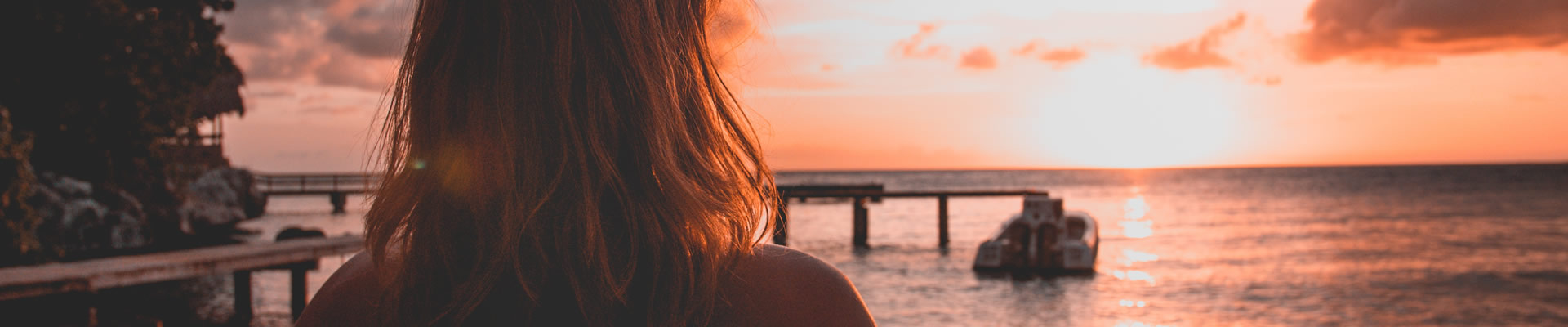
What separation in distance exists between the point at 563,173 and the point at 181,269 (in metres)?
9.09

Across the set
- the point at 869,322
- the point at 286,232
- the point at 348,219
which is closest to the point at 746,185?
the point at 869,322

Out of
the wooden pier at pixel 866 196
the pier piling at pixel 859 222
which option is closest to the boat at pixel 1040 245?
the wooden pier at pixel 866 196

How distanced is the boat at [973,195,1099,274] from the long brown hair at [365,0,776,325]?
20569 millimetres

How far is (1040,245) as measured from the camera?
21.5m

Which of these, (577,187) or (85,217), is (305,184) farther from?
(577,187)

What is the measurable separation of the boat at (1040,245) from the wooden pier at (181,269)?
14.3 m

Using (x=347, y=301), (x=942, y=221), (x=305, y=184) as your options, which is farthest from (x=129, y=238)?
(x=305, y=184)

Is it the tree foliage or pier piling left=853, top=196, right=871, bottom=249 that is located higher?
the tree foliage

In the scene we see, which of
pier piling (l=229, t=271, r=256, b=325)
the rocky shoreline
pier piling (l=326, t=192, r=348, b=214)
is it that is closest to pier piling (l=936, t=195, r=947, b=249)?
the rocky shoreline

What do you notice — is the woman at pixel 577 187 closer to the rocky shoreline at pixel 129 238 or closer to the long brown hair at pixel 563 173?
the long brown hair at pixel 563 173

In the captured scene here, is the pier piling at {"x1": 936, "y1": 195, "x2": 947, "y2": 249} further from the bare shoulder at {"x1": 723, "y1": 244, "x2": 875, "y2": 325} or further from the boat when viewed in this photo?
the bare shoulder at {"x1": 723, "y1": 244, "x2": 875, "y2": 325}

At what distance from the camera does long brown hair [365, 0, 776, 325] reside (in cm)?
102

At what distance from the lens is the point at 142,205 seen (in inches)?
1023

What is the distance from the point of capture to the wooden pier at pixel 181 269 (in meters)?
7.12
